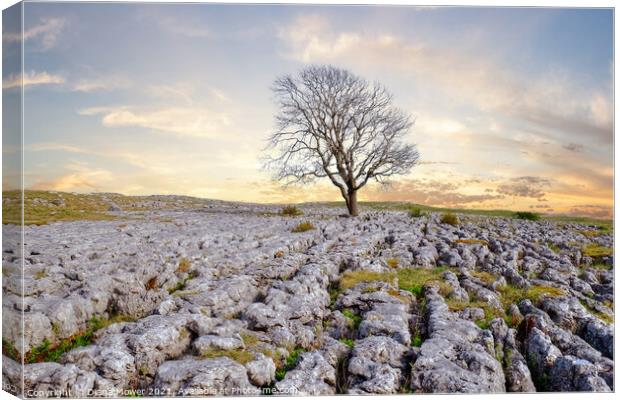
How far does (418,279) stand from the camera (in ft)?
45.5

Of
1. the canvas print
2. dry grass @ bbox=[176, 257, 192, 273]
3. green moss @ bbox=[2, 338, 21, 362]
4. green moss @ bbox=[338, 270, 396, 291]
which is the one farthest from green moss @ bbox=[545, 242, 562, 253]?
green moss @ bbox=[2, 338, 21, 362]

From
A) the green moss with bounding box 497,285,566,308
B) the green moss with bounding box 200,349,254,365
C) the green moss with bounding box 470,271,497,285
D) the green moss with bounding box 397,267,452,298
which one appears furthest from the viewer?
the green moss with bounding box 470,271,497,285

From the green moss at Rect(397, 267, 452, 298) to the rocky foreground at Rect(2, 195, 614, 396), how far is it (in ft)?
0.19

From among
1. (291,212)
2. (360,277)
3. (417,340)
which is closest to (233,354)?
(417,340)

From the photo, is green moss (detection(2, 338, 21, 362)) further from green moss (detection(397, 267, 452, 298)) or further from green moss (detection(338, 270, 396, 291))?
green moss (detection(397, 267, 452, 298))

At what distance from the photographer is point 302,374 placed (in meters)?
8.86

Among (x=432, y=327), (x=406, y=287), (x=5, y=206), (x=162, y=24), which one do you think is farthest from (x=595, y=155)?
(x=5, y=206)

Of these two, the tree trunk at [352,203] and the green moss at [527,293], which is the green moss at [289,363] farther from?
the tree trunk at [352,203]

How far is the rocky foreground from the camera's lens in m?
8.77

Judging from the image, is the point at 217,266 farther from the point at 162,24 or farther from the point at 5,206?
the point at 162,24

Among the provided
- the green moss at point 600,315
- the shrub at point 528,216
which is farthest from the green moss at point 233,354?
the shrub at point 528,216

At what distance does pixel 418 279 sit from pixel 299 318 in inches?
175

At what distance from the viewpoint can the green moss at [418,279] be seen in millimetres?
12809

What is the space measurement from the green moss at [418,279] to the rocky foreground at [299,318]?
0.19ft
